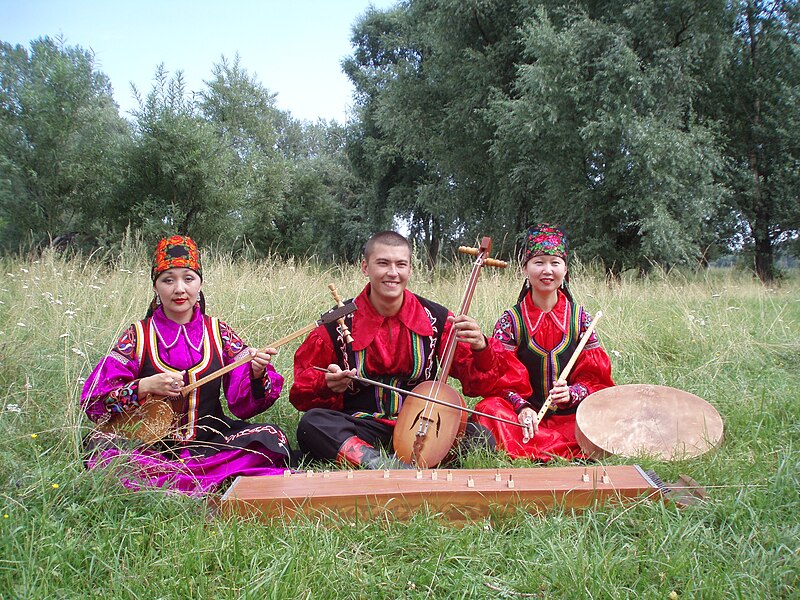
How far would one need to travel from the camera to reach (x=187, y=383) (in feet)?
8.64

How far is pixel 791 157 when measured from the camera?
497 inches

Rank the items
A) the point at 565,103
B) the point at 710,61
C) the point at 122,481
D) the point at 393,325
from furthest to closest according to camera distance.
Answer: the point at 710,61 → the point at 565,103 → the point at 393,325 → the point at 122,481

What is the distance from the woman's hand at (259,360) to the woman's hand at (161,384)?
1.04 ft

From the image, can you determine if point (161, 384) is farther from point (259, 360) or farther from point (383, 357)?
point (383, 357)

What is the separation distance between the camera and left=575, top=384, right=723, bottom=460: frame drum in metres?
2.71

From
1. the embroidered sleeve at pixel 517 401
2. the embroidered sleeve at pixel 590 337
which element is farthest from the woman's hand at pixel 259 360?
the embroidered sleeve at pixel 590 337

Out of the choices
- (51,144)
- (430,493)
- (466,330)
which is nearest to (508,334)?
(466,330)

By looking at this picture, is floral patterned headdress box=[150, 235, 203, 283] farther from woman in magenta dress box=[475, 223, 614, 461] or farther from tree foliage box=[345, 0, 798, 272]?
tree foliage box=[345, 0, 798, 272]

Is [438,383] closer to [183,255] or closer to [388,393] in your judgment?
[388,393]

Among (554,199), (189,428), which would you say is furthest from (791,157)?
(189,428)

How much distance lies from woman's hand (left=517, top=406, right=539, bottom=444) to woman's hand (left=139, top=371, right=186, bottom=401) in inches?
59.7

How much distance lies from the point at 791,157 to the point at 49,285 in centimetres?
1370

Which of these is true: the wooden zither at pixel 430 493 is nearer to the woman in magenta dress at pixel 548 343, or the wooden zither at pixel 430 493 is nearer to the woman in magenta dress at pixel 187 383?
the woman in magenta dress at pixel 187 383

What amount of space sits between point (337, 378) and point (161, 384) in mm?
720
